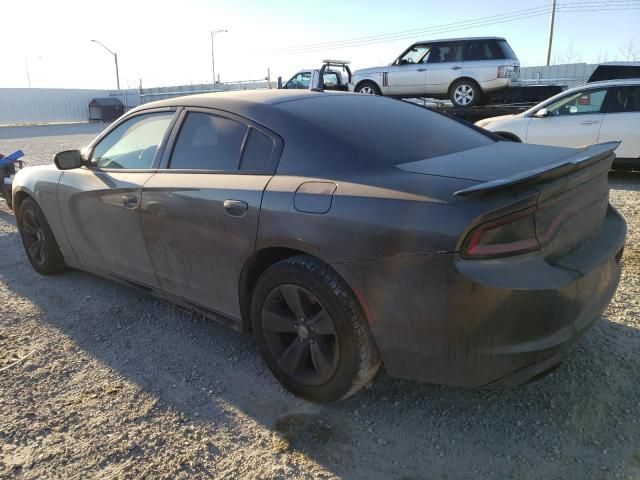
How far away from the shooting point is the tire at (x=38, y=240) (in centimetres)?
456

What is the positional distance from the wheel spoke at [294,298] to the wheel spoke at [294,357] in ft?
0.56

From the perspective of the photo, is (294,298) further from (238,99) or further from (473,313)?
(238,99)

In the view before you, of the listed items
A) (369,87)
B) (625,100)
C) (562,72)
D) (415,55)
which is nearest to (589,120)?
(625,100)

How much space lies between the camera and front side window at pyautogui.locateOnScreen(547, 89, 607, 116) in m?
8.52

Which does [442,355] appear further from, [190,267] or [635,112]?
[635,112]

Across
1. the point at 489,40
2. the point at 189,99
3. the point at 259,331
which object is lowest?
the point at 259,331

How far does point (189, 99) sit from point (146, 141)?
483 millimetres

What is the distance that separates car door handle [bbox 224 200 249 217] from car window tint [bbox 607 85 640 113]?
26.0 ft

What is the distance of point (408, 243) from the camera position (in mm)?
2191

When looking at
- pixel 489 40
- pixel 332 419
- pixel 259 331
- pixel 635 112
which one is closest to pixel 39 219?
pixel 259 331

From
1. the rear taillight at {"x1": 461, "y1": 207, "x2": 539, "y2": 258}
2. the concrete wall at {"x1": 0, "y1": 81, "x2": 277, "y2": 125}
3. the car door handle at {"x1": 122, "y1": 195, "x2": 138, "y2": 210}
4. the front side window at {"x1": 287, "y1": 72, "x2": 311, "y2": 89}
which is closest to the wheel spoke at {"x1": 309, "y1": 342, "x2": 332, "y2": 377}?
the rear taillight at {"x1": 461, "y1": 207, "x2": 539, "y2": 258}

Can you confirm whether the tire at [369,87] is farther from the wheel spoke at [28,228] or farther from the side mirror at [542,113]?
the wheel spoke at [28,228]

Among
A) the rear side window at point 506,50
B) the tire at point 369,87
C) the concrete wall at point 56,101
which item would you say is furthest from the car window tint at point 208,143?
the concrete wall at point 56,101

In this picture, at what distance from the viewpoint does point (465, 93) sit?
12.3 metres
